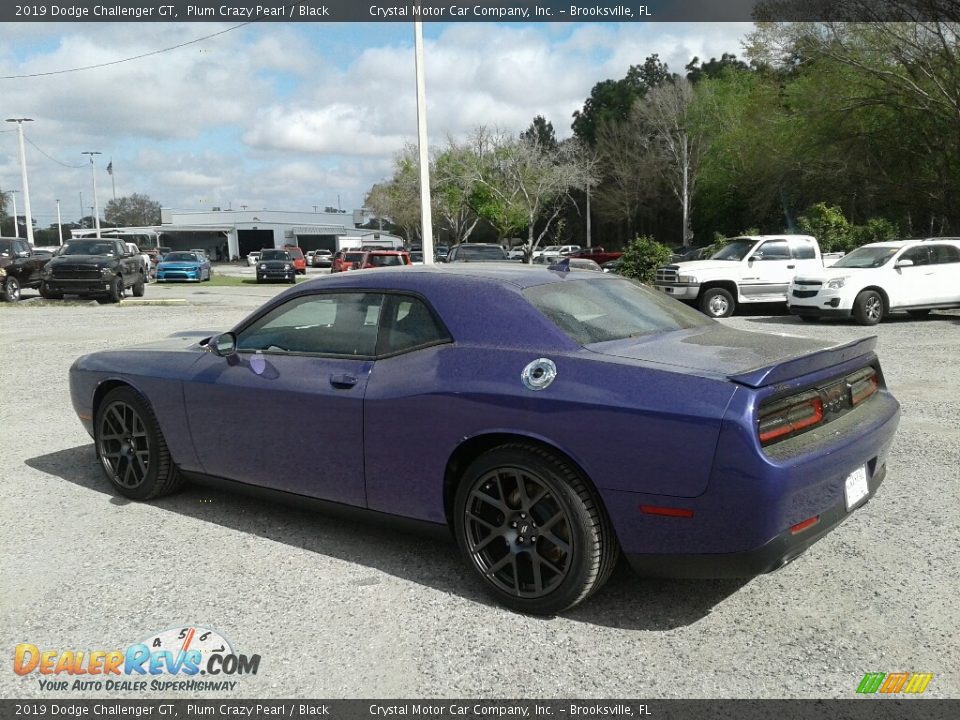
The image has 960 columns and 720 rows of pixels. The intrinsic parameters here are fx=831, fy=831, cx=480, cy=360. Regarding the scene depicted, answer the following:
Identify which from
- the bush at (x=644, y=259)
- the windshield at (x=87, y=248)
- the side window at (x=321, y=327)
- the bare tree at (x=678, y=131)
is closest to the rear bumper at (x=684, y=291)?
the bush at (x=644, y=259)

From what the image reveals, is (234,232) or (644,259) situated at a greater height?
(234,232)

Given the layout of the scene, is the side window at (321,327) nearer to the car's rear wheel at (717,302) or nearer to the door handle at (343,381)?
the door handle at (343,381)

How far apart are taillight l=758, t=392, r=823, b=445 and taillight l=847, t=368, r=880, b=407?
0.40 metres

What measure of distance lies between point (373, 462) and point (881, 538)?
107 inches

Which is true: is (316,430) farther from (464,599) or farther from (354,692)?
(354,692)

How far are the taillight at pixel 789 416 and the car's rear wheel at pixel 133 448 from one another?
11.6 ft

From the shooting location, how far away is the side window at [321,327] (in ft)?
14.0

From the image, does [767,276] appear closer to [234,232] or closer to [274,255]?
[274,255]

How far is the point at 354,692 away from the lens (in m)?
3.04

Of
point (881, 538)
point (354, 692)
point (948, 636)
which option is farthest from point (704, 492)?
point (881, 538)

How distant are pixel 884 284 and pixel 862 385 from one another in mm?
12538

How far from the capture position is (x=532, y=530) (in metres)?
3.57

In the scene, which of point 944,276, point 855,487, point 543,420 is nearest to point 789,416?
point 855,487

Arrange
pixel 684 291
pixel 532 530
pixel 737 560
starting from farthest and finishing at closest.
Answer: pixel 684 291 → pixel 532 530 → pixel 737 560
